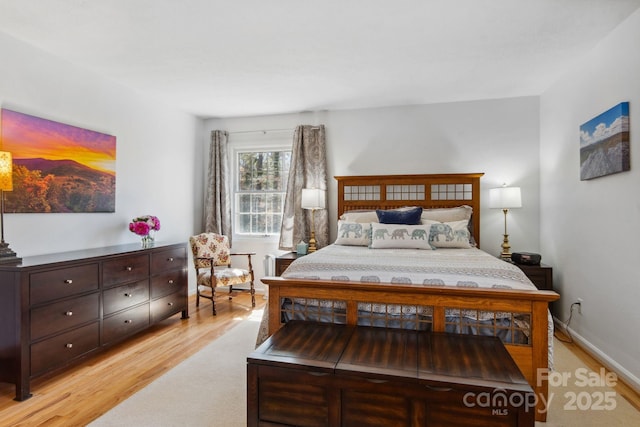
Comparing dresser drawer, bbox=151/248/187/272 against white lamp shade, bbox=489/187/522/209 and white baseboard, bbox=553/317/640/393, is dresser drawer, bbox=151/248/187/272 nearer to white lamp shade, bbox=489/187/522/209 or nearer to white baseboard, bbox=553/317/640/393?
white lamp shade, bbox=489/187/522/209

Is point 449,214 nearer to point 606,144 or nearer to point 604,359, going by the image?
point 606,144

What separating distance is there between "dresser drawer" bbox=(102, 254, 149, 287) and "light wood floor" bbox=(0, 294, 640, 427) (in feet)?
2.04

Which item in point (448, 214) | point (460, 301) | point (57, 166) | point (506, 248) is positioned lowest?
point (460, 301)

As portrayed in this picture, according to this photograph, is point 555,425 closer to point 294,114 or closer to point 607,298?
point 607,298

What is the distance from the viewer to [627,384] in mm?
2449

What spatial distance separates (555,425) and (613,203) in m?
1.77

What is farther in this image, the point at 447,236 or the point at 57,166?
the point at 447,236

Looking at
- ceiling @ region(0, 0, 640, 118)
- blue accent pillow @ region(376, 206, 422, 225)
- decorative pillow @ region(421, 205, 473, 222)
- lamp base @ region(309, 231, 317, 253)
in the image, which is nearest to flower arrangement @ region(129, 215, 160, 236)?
ceiling @ region(0, 0, 640, 118)

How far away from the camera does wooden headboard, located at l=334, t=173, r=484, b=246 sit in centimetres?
433

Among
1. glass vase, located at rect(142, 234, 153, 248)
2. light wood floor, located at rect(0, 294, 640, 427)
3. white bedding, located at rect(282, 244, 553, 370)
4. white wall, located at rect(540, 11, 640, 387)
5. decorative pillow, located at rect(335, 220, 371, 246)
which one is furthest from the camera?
decorative pillow, located at rect(335, 220, 371, 246)

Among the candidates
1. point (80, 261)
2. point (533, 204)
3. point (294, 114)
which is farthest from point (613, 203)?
point (80, 261)

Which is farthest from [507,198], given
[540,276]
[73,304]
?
[73,304]

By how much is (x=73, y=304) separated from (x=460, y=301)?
2.75m

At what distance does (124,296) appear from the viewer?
311 centimetres
